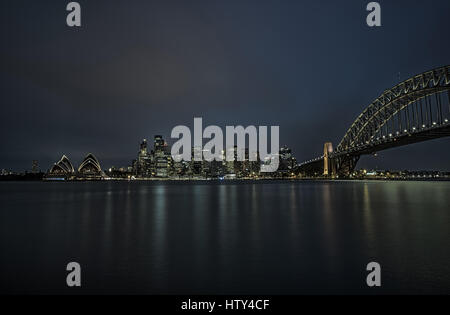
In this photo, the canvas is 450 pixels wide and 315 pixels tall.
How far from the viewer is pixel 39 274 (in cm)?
762

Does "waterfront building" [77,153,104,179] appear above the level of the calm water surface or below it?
above

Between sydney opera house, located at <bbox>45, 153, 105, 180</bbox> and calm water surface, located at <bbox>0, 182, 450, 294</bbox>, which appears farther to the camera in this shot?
sydney opera house, located at <bbox>45, 153, 105, 180</bbox>

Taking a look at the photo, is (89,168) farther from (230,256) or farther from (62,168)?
(230,256)

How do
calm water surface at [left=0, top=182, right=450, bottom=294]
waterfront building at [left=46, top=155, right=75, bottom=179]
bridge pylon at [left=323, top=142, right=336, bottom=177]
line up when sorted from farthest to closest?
waterfront building at [left=46, top=155, right=75, bottom=179] → bridge pylon at [left=323, top=142, right=336, bottom=177] → calm water surface at [left=0, top=182, right=450, bottom=294]

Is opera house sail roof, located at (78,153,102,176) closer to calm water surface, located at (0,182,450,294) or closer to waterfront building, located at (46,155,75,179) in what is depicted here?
waterfront building, located at (46,155,75,179)

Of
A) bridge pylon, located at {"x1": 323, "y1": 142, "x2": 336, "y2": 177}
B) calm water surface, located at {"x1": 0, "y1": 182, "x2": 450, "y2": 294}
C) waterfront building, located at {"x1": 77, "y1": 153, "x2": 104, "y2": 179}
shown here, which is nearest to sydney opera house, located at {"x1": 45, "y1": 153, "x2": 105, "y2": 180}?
waterfront building, located at {"x1": 77, "y1": 153, "x2": 104, "y2": 179}

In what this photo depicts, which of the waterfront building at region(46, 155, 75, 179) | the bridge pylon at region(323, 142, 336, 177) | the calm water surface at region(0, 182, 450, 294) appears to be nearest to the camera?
the calm water surface at region(0, 182, 450, 294)

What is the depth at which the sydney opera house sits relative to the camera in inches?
6791
